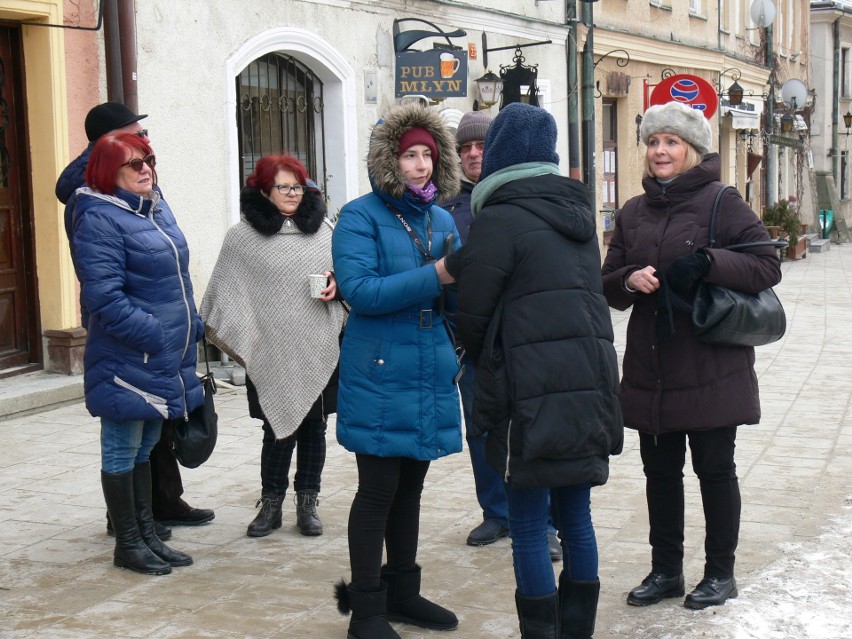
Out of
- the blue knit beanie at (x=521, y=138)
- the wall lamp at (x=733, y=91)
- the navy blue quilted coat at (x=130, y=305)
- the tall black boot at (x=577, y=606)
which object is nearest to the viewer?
the blue knit beanie at (x=521, y=138)

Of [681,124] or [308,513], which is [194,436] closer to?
[308,513]

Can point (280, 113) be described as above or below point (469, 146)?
above

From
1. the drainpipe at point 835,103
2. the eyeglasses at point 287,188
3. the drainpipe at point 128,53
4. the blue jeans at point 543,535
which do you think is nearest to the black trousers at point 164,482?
the eyeglasses at point 287,188

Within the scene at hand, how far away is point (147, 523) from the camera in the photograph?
5.27 meters

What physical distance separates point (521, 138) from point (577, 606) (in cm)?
146

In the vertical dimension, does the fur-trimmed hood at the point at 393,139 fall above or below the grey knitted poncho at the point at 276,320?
above

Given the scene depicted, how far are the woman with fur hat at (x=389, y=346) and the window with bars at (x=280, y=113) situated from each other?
23.3 feet

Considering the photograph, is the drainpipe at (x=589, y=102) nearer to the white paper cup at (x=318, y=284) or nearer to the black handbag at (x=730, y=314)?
the white paper cup at (x=318, y=284)

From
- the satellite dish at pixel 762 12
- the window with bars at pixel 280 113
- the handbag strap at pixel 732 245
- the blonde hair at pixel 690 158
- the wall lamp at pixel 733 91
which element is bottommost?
the handbag strap at pixel 732 245

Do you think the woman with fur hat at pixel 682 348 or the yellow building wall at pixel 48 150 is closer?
the woman with fur hat at pixel 682 348

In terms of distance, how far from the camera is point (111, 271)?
486 centimetres

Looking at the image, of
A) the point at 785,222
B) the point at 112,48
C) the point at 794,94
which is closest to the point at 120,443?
the point at 112,48

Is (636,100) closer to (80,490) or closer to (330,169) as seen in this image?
(330,169)

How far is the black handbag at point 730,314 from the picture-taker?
4453 mm
